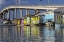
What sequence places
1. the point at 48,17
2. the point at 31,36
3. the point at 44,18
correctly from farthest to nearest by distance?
1. the point at 44,18
2. the point at 48,17
3. the point at 31,36

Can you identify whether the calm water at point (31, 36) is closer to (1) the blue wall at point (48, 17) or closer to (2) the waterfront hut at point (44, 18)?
(1) the blue wall at point (48, 17)

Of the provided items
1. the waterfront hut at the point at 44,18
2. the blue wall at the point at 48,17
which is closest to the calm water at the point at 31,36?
the blue wall at the point at 48,17

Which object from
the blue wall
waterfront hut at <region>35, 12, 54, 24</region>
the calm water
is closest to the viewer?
the calm water

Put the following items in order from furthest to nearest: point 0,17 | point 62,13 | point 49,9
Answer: point 0,17
point 49,9
point 62,13

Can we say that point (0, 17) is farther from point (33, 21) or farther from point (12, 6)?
point (33, 21)

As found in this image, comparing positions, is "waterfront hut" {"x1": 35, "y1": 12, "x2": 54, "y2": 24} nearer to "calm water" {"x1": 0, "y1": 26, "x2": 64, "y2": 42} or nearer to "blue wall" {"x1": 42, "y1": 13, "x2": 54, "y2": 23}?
"blue wall" {"x1": 42, "y1": 13, "x2": 54, "y2": 23}

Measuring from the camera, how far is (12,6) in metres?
146

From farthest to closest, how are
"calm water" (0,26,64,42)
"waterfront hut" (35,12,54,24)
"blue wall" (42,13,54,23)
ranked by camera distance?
"waterfront hut" (35,12,54,24)
"blue wall" (42,13,54,23)
"calm water" (0,26,64,42)

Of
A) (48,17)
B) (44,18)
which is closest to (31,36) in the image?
(48,17)

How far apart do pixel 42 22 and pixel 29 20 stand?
32.3 ft

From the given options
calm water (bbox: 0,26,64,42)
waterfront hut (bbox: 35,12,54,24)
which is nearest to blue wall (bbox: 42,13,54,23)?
waterfront hut (bbox: 35,12,54,24)

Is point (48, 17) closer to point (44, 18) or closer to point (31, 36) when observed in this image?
point (44, 18)

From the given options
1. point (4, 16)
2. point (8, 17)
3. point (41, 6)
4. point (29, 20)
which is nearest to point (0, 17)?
point (4, 16)

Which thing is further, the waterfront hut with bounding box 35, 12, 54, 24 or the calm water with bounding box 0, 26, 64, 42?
the waterfront hut with bounding box 35, 12, 54, 24
